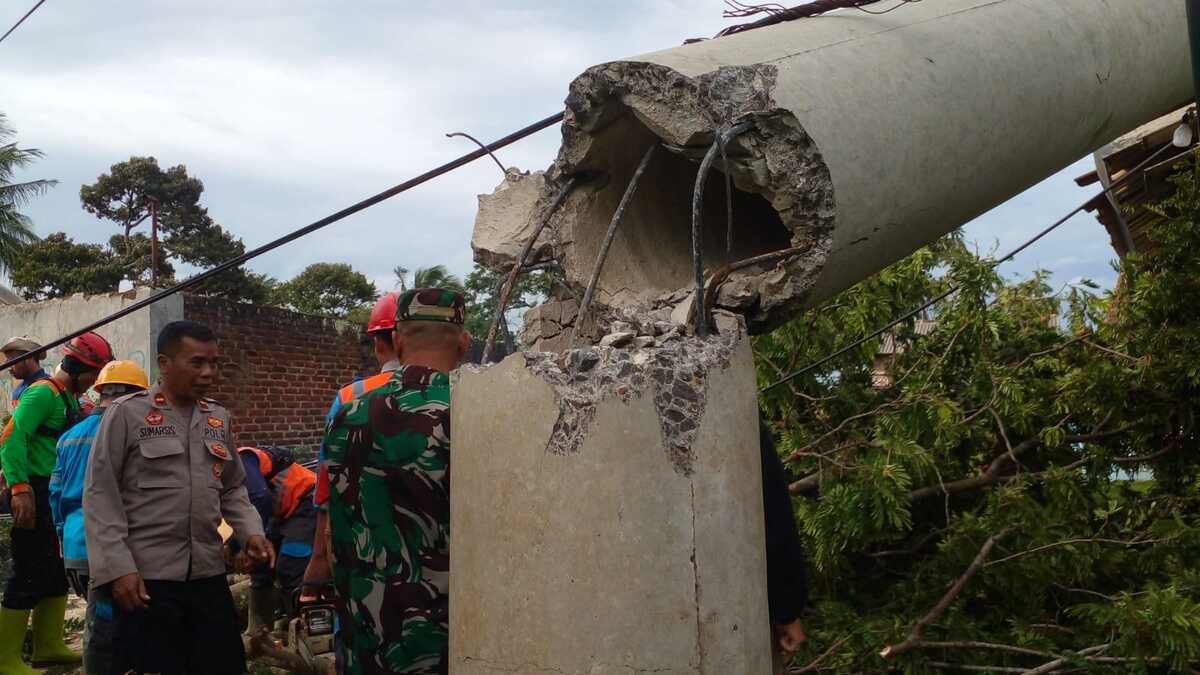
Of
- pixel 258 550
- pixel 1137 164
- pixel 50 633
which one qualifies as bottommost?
pixel 50 633

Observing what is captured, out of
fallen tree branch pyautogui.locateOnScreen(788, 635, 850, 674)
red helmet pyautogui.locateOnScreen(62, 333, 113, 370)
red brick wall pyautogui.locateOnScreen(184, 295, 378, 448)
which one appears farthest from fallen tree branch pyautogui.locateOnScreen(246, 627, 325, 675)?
red brick wall pyautogui.locateOnScreen(184, 295, 378, 448)

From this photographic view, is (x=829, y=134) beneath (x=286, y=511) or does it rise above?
above

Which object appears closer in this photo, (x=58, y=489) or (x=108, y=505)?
(x=108, y=505)

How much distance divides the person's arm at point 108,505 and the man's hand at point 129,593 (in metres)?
0.02

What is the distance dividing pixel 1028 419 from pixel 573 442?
3.44 meters

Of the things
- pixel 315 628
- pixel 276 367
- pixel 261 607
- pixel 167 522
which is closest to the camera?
pixel 167 522

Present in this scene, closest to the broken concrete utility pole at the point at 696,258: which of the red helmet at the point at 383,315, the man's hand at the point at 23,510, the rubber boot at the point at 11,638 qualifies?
the red helmet at the point at 383,315

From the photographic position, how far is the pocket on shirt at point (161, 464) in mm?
3809

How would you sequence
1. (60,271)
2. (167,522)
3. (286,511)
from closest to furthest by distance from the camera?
1. (167,522)
2. (286,511)
3. (60,271)

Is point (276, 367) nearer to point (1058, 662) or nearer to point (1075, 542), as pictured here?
point (1075, 542)

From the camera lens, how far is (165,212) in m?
38.8

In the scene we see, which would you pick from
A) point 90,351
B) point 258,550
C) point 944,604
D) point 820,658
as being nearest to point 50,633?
point 90,351

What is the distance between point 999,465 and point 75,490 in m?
3.87

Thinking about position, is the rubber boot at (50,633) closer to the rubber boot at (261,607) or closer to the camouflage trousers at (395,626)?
the rubber boot at (261,607)
